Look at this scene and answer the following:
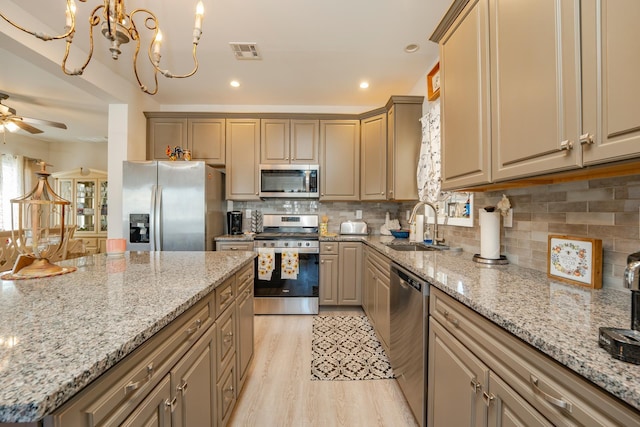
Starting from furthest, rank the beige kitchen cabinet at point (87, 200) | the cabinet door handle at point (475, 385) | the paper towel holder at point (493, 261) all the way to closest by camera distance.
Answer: the beige kitchen cabinet at point (87, 200) → the paper towel holder at point (493, 261) → the cabinet door handle at point (475, 385)

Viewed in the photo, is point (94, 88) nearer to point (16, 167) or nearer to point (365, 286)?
point (365, 286)

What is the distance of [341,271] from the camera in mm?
3164

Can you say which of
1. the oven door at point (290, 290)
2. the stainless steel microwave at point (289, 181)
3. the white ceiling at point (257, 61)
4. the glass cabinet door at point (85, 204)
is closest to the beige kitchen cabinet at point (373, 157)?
the white ceiling at point (257, 61)

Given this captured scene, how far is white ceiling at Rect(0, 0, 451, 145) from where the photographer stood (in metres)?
1.96

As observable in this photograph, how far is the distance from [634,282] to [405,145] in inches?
102

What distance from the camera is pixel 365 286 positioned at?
302 centimetres

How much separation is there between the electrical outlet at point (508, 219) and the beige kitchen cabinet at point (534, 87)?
49cm

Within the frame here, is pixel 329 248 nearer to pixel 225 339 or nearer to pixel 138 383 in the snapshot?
pixel 225 339

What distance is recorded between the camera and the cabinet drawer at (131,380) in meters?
0.54

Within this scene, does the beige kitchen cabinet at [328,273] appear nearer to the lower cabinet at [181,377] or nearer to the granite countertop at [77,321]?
the lower cabinet at [181,377]

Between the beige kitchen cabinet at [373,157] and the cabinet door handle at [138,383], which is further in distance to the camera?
the beige kitchen cabinet at [373,157]

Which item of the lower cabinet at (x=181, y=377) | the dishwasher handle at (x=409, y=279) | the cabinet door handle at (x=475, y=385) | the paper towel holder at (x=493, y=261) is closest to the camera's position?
the lower cabinet at (x=181, y=377)

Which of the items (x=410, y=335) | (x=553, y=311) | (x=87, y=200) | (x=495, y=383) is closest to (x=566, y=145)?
(x=553, y=311)

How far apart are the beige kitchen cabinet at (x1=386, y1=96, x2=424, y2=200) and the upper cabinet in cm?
136
